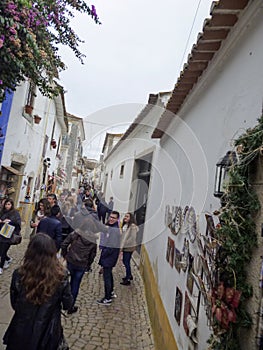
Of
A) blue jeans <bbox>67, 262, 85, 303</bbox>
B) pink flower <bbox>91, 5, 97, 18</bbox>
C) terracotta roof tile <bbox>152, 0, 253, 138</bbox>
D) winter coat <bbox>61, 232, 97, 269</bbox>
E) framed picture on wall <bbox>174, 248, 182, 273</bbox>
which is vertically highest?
pink flower <bbox>91, 5, 97, 18</bbox>

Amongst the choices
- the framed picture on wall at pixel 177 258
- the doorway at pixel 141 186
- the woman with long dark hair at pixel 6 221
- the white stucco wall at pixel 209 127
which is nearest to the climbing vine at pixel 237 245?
the white stucco wall at pixel 209 127

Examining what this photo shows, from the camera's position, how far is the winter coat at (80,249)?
4.48 metres

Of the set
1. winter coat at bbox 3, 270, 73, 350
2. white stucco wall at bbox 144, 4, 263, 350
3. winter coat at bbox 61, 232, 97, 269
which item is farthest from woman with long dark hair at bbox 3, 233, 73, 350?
winter coat at bbox 61, 232, 97, 269

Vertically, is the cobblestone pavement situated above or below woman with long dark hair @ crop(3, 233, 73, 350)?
below

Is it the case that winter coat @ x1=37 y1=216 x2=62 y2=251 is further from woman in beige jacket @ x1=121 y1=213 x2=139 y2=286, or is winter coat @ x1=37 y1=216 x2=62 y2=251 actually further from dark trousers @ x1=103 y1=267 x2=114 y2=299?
woman in beige jacket @ x1=121 y1=213 x2=139 y2=286

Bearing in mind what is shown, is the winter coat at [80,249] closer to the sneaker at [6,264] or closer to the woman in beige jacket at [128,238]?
the woman in beige jacket at [128,238]

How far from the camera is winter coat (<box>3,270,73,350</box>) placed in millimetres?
2312

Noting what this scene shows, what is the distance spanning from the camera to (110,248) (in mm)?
5266

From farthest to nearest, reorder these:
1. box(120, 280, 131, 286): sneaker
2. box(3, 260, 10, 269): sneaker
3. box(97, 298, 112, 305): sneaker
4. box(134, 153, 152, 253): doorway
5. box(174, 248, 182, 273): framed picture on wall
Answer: box(134, 153, 152, 253): doorway, box(120, 280, 131, 286): sneaker, box(3, 260, 10, 269): sneaker, box(97, 298, 112, 305): sneaker, box(174, 248, 182, 273): framed picture on wall

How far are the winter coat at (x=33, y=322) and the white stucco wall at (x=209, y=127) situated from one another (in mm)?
1210

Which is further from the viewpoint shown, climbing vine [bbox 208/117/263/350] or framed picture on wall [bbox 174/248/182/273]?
framed picture on wall [bbox 174/248/182/273]

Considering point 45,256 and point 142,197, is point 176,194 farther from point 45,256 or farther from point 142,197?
point 142,197

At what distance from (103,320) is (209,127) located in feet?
11.2

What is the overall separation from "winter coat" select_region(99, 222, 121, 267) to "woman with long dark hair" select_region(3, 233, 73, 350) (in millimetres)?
2679
